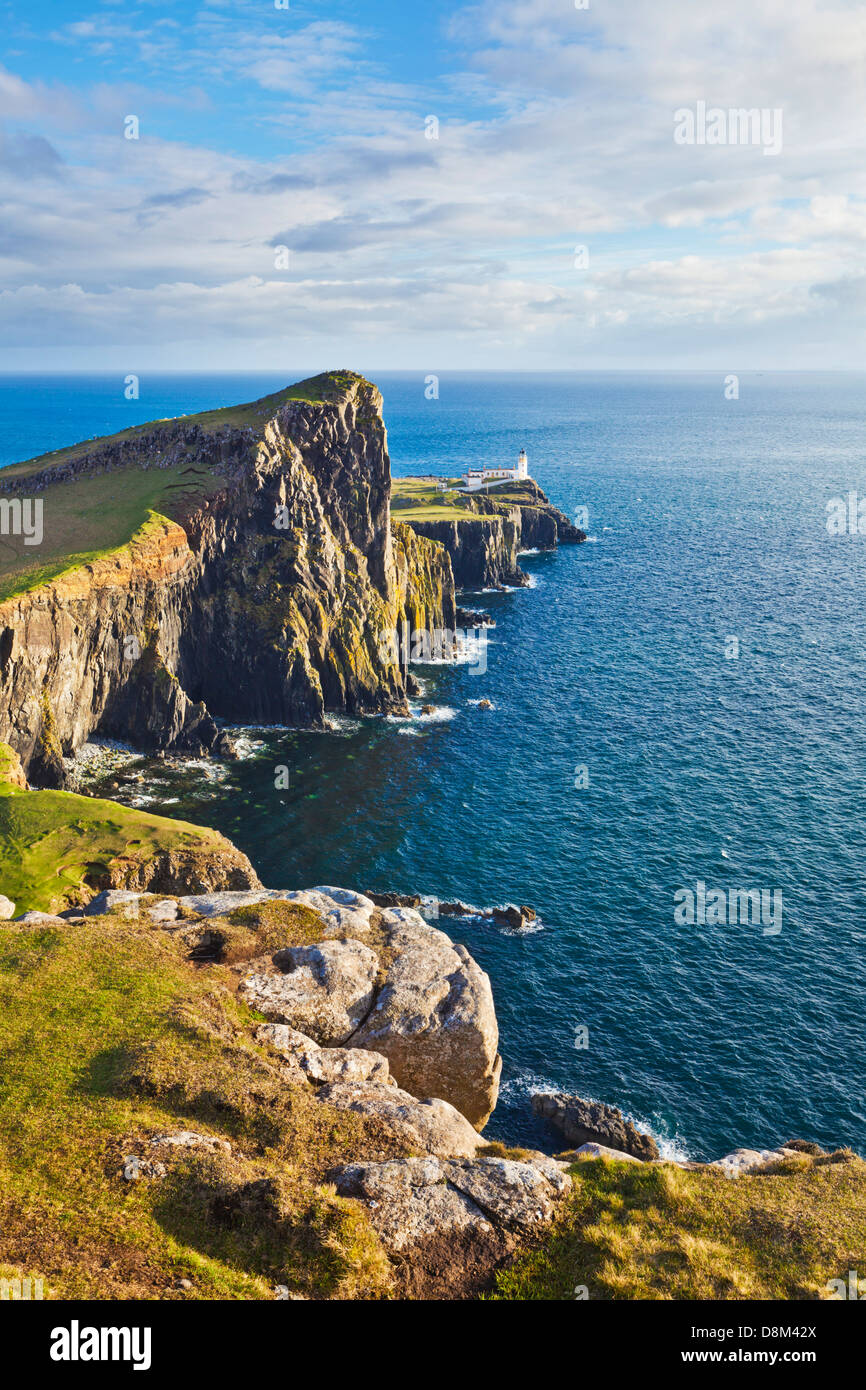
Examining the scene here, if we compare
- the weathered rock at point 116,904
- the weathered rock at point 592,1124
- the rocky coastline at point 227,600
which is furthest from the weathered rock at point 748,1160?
the rocky coastline at point 227,600

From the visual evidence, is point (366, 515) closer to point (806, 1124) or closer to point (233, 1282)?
point (806, 1124)

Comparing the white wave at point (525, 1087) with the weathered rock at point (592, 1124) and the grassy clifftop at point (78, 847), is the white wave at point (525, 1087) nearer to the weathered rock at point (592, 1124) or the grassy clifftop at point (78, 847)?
the weathered rock at point (592, 1124)

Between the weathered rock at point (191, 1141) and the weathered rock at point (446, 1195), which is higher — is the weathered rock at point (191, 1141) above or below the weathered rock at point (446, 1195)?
above

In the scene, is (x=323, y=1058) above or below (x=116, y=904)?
below

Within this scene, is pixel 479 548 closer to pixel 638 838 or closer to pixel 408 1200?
pixel 638 838

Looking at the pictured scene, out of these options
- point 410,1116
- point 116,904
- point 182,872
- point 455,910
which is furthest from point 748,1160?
point 182,872
